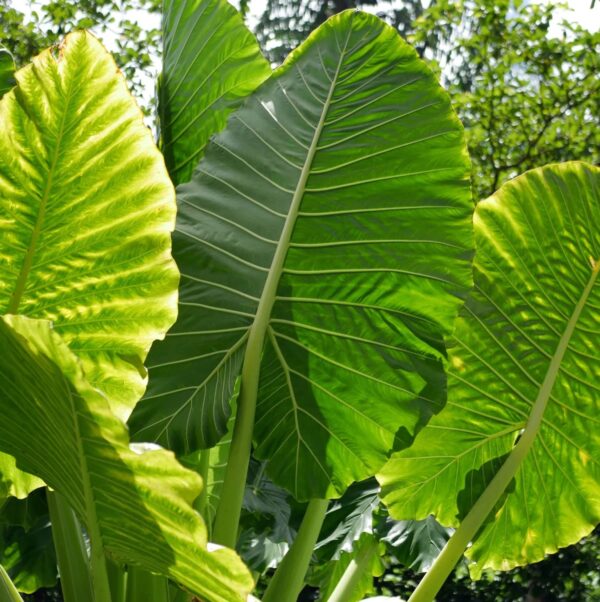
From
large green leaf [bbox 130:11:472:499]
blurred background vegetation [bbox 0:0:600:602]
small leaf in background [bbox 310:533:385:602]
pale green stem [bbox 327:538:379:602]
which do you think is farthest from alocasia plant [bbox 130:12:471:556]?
blurred background vegetation [bbox 0:0:600:602]

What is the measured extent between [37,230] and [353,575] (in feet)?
3.32

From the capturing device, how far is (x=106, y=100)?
0.98m

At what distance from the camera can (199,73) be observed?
4.97 ft

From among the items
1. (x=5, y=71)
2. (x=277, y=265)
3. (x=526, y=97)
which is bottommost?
(x=277, y=265)

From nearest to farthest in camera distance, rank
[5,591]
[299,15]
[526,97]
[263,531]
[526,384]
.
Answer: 1. [5,591]
2. [526,384]
3. [263,531]
4. [526,97]
5. [299,15]

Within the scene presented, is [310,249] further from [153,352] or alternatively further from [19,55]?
[19,55]

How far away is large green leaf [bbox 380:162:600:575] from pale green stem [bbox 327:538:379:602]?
0.79ft

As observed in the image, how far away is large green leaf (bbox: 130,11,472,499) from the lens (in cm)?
133

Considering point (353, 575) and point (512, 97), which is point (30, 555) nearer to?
point (353, 575)

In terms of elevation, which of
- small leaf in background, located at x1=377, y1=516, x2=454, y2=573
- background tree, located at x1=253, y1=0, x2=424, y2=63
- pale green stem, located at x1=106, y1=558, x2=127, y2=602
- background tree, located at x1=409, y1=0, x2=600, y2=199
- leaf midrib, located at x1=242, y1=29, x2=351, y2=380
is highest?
background tree, located at x1=253, y1=0, x2=424, y2=63

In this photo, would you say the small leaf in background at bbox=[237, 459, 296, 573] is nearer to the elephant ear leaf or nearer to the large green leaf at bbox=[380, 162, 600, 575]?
the large green leaf at bbox=[380, 162, 600, 575]

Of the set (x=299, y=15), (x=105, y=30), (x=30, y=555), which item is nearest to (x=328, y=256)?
(x=30, y=555)

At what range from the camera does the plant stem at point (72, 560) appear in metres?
1.42

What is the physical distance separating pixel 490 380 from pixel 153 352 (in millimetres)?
538
